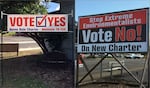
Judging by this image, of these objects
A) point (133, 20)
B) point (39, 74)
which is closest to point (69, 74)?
point (39, 74)

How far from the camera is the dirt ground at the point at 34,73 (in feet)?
38.7

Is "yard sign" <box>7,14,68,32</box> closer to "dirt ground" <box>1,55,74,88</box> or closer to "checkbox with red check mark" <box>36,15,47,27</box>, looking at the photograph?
"checkbox with red check mark" <box>36,15,47,27</box>

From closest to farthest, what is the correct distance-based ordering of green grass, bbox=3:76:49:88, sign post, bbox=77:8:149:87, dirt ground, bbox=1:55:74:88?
sign post, bbox=77:8:149:87
green grass, bbox=3:76:49:88
dirt ground, bbox=1:55:74:88

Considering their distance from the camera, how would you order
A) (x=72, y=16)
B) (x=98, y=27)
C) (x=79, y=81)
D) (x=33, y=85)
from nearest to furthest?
(x=98, y=27) < (x=79, y=81) < (x=33, y=85) < (x=72, y=16)

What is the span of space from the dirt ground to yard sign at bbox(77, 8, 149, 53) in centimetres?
221

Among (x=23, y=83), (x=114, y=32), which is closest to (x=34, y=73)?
(x=23, y=83)

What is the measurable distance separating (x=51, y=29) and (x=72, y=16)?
95 cm

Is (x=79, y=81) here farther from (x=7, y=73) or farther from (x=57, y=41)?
(x=57, y=41)

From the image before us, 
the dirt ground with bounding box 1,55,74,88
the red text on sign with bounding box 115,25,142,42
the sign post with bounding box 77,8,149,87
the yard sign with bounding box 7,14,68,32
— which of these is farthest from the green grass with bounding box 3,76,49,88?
the red text on sign with bounding box 115,25,142,42

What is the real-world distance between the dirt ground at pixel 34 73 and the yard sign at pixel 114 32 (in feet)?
7.25

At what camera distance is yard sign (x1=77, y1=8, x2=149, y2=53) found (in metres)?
9.09

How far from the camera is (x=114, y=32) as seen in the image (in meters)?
9.59

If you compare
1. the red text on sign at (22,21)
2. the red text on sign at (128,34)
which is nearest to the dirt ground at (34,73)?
the red text on sign at (22,21)

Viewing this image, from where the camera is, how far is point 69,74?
12945 mm
